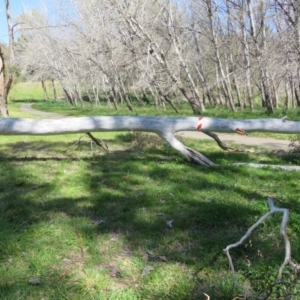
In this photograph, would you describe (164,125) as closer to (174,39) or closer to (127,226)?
(127,226)

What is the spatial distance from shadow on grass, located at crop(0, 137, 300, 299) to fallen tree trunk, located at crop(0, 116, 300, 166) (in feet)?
2.10

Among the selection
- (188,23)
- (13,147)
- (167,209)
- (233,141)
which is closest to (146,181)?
(167,209)

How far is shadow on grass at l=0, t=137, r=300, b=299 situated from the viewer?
310cm

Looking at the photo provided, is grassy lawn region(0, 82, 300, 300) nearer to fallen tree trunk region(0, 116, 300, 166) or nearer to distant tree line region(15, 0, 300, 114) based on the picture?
fallen tree trunk region(0, 116, 300, 166)

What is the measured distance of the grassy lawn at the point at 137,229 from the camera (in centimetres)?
307

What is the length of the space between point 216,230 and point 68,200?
2131 mm

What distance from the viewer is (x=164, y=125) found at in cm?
682

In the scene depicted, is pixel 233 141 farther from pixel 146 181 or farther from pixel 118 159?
pixel 146 181

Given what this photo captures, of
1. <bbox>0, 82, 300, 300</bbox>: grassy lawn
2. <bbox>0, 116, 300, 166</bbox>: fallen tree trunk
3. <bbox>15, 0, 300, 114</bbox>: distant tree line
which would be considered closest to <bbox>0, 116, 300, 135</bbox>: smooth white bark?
<bbox>0, 116, 300, 166</bbox>: fallen tree trunk

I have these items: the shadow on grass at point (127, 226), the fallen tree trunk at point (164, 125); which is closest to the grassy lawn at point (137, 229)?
the shadow on grass at point (127, 226)

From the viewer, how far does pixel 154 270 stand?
3301 millimetres

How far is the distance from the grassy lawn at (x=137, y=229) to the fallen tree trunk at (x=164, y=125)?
64cm

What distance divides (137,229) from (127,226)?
15cm

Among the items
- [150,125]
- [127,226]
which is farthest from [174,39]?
[127,226]
